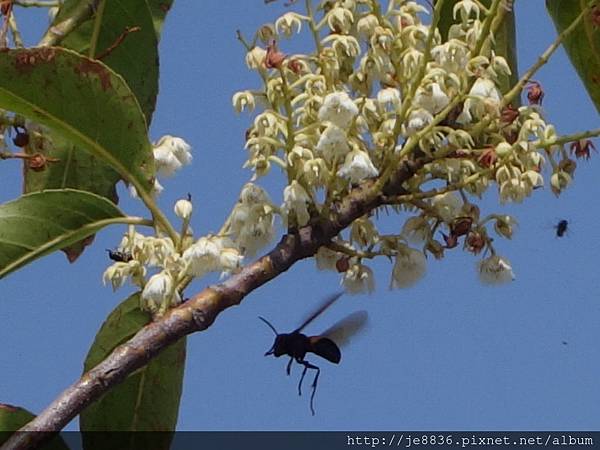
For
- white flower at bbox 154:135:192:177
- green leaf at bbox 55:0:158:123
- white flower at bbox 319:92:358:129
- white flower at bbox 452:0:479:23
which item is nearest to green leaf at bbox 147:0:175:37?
green leaf at bbox 55:0:158:123

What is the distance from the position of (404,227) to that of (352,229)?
10 centimetres

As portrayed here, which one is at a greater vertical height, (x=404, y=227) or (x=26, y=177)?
(x=26, y=177)

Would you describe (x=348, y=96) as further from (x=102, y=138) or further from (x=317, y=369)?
(x=317, y=369)

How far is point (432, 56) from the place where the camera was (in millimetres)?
1927

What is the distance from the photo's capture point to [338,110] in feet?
5.92

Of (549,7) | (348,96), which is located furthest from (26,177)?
(549,7)

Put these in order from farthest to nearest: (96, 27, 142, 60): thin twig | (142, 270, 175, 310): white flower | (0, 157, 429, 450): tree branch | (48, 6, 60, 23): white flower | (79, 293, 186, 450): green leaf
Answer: (48, 6, 60, 23): white flower, (96, 27, 142, 60): thin twig, (79, 293, 186, 450): green leaf, (142, 270, 175, 310): white flower, (0, 157, 429, 450): tree branch

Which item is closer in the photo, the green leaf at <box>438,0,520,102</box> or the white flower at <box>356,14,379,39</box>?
the white flower at <box>356,14,379,39</box>

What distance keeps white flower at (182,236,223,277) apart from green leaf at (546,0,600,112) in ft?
2.72

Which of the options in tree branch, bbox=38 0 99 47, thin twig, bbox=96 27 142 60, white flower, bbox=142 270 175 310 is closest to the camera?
white flower, bbox=142 270 175 310

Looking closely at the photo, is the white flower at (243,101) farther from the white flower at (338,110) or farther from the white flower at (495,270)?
the white flower at (495,270)

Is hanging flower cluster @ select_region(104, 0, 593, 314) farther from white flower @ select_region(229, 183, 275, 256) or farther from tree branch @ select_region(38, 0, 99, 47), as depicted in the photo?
tree branch @ select_region(38, 0, 99, 47)

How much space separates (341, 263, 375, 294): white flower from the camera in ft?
6.59

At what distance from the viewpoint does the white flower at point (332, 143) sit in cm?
180
